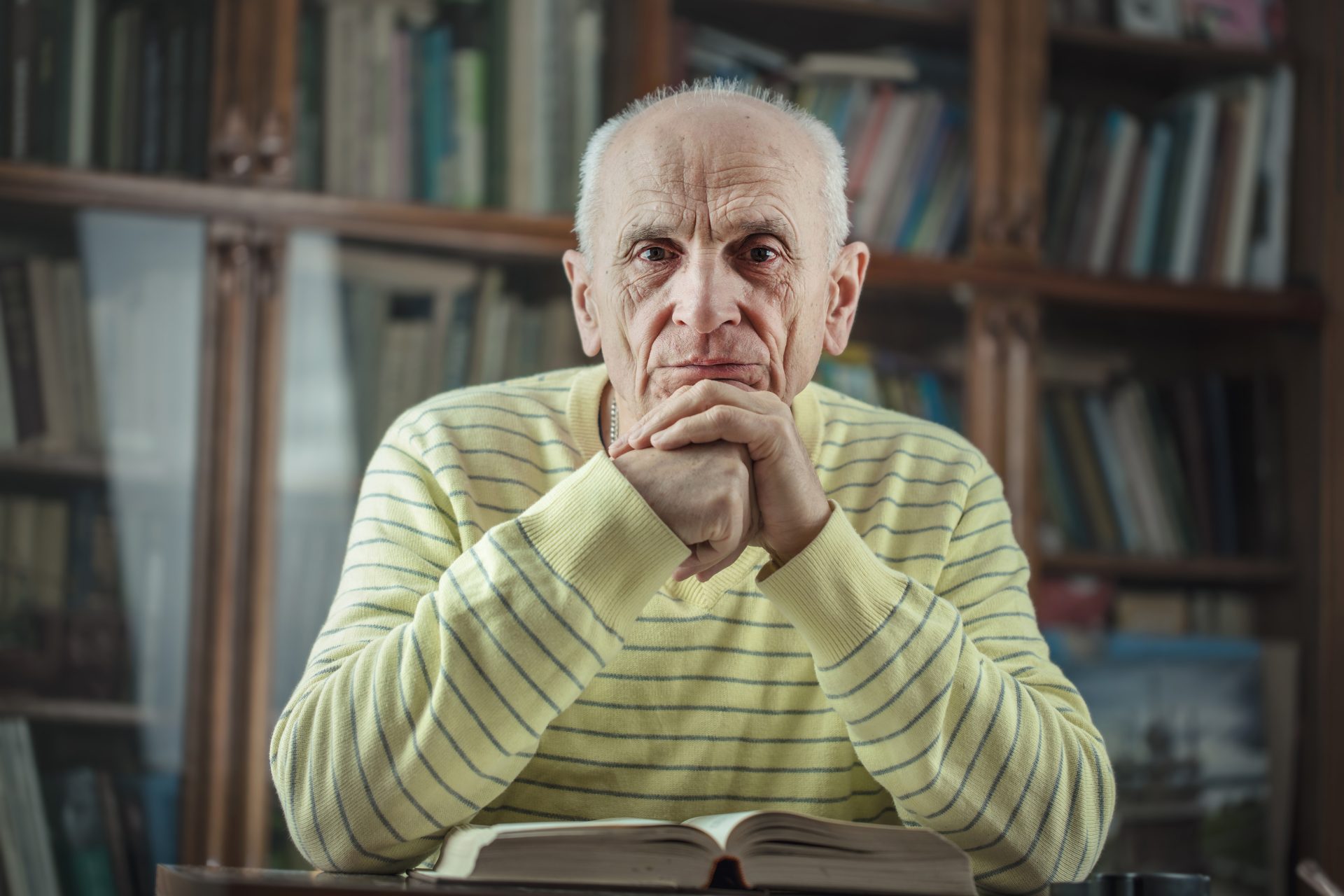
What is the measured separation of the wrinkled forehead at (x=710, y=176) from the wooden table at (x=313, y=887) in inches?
24.1

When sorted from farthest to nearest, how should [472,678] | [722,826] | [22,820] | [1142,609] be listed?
[1142,609] → [22,820] → [472,678] → [722,826]

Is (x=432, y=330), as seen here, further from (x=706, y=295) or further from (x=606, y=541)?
(x=606, y=541)

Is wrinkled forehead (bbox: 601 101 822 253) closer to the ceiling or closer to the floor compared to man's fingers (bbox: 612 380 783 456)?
closer to the ceiling

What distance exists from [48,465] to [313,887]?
1.52 metres

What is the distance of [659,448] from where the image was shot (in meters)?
1.04

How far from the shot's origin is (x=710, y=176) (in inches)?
47.7

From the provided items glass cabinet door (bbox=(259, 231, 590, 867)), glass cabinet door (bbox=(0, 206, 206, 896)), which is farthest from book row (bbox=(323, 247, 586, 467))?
glass cabinet door (bbox=(0, 206, 206, 896))

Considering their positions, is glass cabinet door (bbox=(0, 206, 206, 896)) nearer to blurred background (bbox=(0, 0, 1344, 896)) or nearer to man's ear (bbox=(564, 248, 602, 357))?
blurred background (bbox=(0, 0, 1344, 896))

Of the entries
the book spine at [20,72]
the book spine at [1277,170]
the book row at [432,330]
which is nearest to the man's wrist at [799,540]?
the book row at [432,330]

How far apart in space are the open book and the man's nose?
1.51 ft

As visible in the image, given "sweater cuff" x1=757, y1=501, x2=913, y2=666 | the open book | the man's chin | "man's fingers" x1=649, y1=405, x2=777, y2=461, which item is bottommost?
the open book

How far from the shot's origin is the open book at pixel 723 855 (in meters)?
0.81

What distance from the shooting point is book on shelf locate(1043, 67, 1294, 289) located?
96.0 inches

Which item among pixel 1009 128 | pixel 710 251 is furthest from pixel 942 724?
pixel 1009 128
